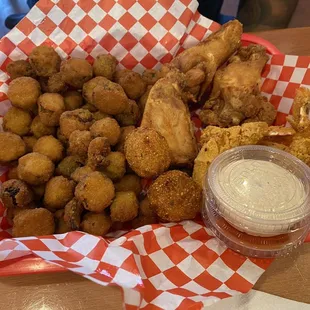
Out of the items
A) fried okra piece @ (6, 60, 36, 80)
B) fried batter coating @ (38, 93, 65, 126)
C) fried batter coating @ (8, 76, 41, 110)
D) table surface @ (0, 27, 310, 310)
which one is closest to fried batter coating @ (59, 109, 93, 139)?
fried batter coating @ (38, 93, 65, 126)

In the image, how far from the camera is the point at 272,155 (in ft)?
3.86

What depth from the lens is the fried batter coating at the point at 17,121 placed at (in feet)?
4.51

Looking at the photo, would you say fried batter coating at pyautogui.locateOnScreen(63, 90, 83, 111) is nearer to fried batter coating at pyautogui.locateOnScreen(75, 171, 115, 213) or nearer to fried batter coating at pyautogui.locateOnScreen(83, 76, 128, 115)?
fried batter coating at pyautogui.locateOnScreen(83, 76, 128, 115)

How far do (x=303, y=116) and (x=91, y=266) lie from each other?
780 mm

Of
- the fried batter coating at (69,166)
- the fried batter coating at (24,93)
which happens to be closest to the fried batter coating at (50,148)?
the fried batter coating at (69,166)

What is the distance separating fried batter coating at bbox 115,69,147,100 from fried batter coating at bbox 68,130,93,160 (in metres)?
0.28

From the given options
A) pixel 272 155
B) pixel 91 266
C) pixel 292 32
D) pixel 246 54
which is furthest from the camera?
pixel 292 32

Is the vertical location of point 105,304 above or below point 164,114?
below

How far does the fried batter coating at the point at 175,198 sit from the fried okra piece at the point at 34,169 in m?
0.32

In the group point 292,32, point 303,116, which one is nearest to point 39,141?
point 303,116

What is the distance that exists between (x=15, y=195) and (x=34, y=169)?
9 cm

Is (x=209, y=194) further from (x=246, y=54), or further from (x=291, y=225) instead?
(x=246, y=54)

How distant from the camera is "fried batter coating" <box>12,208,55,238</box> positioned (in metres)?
1.12

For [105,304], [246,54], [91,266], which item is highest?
[246,54]
